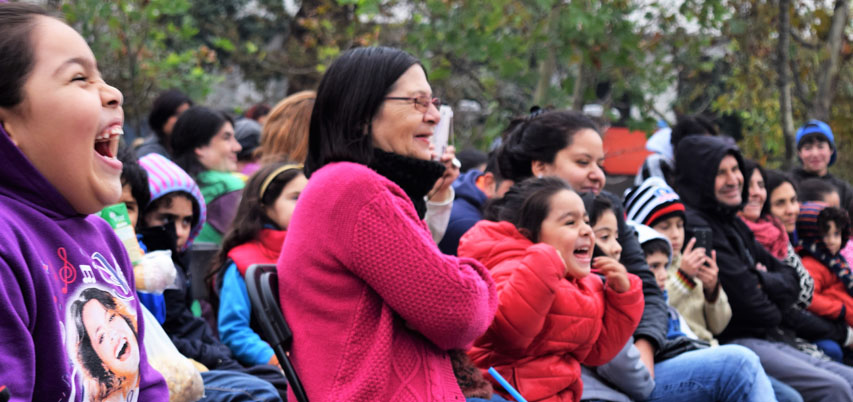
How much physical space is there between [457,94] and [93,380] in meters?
8.69

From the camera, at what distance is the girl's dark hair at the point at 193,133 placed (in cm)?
552

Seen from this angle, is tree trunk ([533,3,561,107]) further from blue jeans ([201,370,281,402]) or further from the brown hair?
blue jeans ([201,370,281,402])

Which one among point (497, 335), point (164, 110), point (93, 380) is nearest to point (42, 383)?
point (93, 380)

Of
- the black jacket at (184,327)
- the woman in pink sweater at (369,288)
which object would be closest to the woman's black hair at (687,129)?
the black jacket at (184,327)

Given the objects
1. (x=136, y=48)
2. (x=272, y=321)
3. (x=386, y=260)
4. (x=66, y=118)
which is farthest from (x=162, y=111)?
(x=66, y=118)

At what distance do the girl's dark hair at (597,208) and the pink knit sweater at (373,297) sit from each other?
143 centimetres

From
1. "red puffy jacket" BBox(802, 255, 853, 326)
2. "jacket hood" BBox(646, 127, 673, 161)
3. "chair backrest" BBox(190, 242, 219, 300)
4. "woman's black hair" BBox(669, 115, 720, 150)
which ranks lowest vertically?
"chair backrest" BBox(190, 242, 219, 300)

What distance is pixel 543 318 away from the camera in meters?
3.20

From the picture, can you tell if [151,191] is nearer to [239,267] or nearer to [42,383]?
[239,267]

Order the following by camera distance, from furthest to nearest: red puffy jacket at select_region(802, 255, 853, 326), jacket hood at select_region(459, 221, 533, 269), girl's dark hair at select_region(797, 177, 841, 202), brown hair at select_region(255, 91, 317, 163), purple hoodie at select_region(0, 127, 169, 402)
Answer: girl's dark hair at select_region(797, 177, 841, 202)
red puffy jacket at select_region(802, 255, 853, 326)
brown hair at select_region(255, 91, 317, 163)
jacket hood at select_region(459, 221, 533, 269)
purple hoodie at select_region(0, 127, 169, 402)

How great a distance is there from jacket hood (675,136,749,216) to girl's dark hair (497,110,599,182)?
1.30m

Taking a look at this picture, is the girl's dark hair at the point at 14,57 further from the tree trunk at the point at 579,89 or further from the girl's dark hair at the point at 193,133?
the tree trunk at the point at 579,89

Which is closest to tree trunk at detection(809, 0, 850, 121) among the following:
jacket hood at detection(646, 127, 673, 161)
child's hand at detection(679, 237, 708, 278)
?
jacket hood at detection(646, 127, 673, 161)

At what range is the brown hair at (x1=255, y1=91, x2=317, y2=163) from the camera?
5.40m
